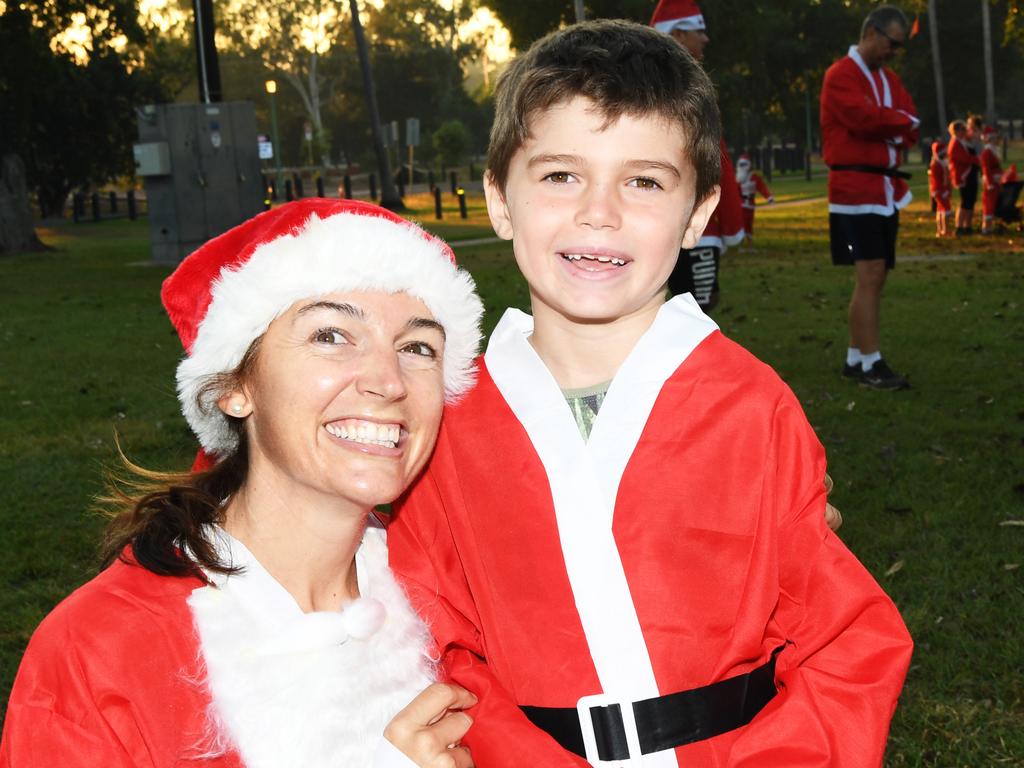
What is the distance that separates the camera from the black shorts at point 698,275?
6605mm

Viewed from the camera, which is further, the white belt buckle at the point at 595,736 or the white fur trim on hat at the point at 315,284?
the white fur trim on hat at the point at 315,284

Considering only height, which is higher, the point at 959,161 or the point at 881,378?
the point at 959,161

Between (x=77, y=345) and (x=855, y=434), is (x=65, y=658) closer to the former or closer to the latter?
(x=855, y=434)

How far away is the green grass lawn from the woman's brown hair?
1.32 metres

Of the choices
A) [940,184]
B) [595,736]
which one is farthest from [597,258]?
[940,184]

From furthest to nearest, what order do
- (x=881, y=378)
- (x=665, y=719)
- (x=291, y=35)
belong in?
Answer: (x=291, y=35) → (x=881, y=378) → (x=665, y=719)

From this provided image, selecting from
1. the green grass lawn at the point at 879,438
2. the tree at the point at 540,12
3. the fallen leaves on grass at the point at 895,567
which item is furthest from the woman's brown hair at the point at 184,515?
the tree at the point at 540,12

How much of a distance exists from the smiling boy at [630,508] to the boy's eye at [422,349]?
0.44 feet

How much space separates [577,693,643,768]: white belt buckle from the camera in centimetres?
220

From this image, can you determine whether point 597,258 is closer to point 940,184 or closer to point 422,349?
point 422,349

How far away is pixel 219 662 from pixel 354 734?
31 cm

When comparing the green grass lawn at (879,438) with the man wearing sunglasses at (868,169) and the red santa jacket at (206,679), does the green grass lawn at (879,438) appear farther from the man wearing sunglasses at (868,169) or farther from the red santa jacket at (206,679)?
the red santa jacket at (206,679)

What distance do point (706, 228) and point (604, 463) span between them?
177 inches

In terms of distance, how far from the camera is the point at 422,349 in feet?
8.29
